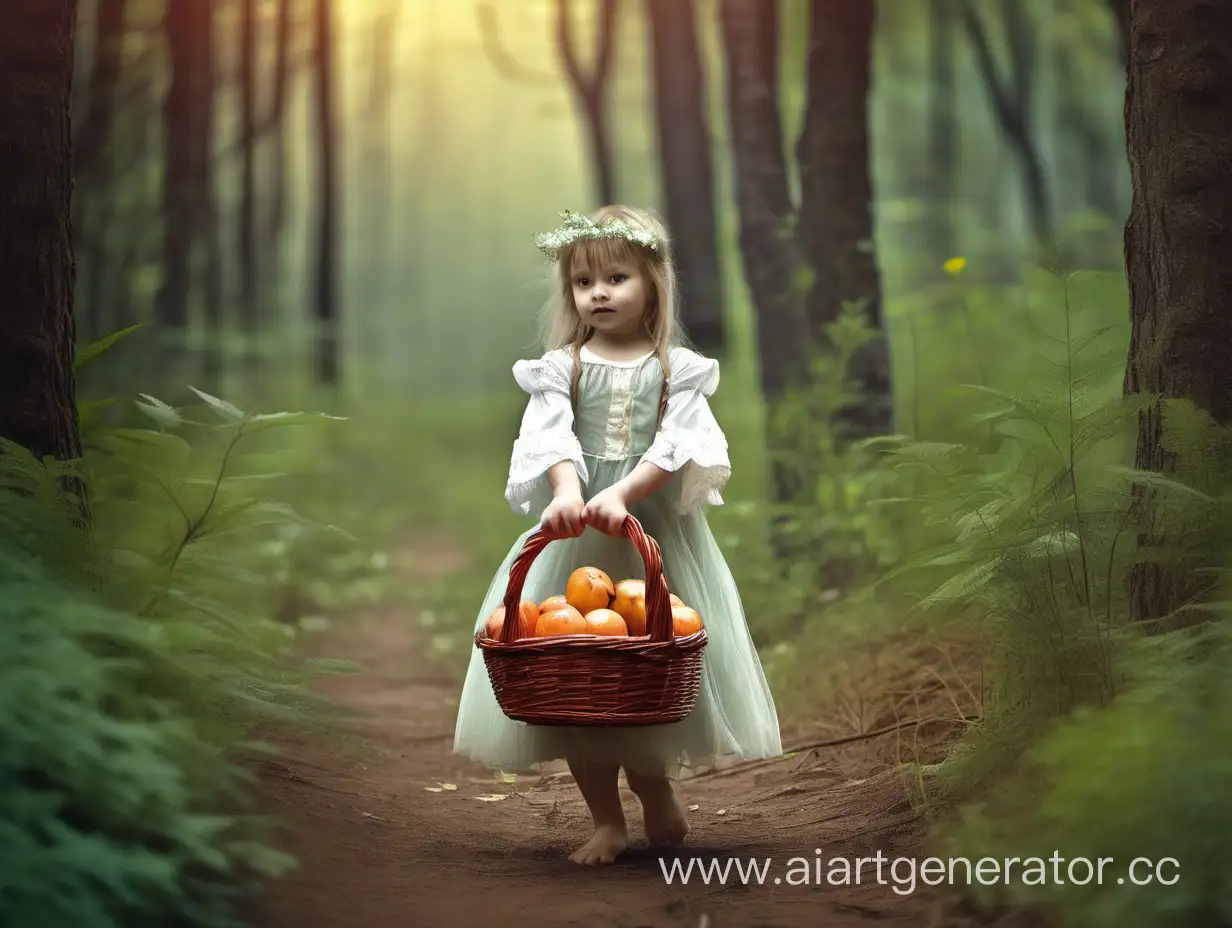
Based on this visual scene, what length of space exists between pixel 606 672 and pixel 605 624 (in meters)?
0.17

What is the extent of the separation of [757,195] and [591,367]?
5499 millimetres

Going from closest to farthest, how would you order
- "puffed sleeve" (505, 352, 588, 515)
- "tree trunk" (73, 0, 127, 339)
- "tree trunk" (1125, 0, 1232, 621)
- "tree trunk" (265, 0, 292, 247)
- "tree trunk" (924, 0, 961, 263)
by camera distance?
1. "tree trunk" (1125, 0, 1232, 621)
2. "puffed sleeve" (505, 352, 588, 515)
3. "tree trunk" (73, 0, 127, 339)
4. "tree trunk" (265, 0, 292, 247)
5. "tree trunk" (924, 0, 961, 263)

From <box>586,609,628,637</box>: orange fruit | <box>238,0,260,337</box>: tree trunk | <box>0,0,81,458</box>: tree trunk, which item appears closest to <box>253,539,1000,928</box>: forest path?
<box>586,609,628,637</box>: orange fruit

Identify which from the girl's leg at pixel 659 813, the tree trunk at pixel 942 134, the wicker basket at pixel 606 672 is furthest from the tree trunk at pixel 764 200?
the tree trunk at pixel 942 134

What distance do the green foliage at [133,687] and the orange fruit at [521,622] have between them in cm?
44

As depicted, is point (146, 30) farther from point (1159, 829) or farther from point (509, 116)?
point (509, 116)

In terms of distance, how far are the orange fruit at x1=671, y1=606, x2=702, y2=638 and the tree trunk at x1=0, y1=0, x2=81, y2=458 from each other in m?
1.97

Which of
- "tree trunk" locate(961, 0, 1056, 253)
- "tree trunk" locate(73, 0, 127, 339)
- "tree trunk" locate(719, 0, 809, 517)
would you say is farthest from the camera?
"tree trunk" locate(961, 0, 1056, 253)

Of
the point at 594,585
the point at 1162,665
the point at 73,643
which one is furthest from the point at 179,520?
the point at 1162,665

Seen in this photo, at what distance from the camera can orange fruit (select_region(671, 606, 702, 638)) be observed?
11.9 feet

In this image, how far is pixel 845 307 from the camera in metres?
7.28

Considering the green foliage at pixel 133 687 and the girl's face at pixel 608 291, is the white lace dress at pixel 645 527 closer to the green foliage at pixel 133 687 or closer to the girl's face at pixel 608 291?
the girl's face at pixel 608 291

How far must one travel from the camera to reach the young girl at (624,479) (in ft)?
13.1

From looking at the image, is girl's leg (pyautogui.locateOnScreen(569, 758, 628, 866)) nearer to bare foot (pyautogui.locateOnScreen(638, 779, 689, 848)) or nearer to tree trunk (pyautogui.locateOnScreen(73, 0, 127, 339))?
bare foot (pyautogui.locateOnScreen(638, 779, 689, 848))
